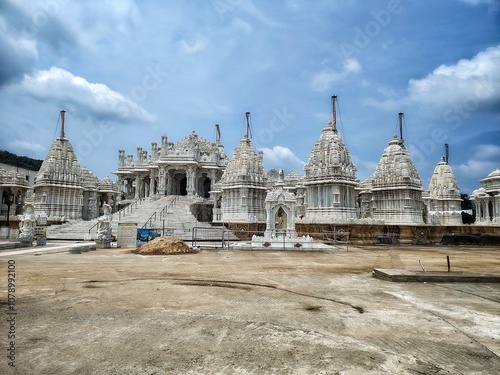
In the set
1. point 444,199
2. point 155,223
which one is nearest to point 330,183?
point 155,223

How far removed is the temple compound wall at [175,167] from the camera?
50656 millimetres

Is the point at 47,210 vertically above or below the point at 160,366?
above

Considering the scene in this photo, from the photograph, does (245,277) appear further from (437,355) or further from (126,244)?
(126,244)

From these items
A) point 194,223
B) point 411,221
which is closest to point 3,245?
point 194,223

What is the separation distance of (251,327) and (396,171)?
39.3 meters

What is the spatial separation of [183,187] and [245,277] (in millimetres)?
49007

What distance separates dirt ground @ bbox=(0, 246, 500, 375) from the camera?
4148 millimetres

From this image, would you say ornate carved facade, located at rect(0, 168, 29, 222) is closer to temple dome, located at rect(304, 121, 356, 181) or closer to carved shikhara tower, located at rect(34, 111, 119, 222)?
carved shikhara tower, located at rect(34, 111, 119, 222)

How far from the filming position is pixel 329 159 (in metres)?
35.2

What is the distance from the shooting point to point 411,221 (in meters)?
38.6

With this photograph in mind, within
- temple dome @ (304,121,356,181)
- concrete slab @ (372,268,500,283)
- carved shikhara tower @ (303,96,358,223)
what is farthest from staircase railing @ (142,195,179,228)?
concrete slab @ (372,268,500,283)

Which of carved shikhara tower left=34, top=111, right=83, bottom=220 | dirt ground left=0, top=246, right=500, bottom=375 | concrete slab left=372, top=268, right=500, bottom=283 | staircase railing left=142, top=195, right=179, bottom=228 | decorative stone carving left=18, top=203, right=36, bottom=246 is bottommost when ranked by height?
dirt ground left=0, top=246, right=500, bottom=375

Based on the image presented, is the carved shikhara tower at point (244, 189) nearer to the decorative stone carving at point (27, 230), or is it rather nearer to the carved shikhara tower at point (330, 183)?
the carved shikhara tower at point (330, 183)

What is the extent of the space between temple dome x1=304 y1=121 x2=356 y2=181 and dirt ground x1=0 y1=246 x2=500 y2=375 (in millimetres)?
25604
